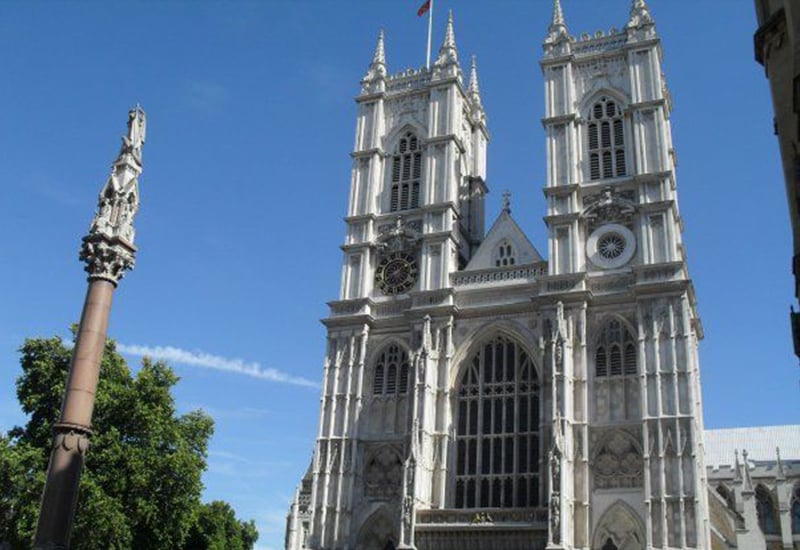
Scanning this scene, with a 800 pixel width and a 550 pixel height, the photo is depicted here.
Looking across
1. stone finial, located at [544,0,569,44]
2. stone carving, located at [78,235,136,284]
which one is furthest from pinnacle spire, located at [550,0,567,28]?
stone carving, located at [78,235,136,284]

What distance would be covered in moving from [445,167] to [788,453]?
35.9 meters

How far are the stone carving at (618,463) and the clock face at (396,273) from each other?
42.4 feet

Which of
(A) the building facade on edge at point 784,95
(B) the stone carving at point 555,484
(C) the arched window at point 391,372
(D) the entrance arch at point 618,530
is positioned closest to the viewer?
(A) the building facade on edge at point 784,95

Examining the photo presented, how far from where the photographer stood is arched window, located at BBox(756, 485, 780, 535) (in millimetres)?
58275

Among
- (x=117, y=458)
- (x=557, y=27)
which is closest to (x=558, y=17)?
(x=557, y=27)

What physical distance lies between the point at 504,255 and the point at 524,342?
5.41 meters

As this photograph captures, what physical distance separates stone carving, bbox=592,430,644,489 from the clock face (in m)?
12.9

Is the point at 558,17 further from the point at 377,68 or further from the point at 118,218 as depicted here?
the point at 118,218

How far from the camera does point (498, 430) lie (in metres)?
40.1

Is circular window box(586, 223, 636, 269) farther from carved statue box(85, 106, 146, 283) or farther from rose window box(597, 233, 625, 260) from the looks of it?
carved statue box(85, 106, 146, 283)

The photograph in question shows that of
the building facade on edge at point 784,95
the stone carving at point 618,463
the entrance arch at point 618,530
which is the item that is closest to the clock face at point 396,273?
the stone carving at point 618,463

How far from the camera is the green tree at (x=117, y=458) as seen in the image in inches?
1228

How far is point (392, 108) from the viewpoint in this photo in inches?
1971

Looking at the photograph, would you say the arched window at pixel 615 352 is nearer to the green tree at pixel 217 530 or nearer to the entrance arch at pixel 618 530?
the entrance arch at pixel 618 530
